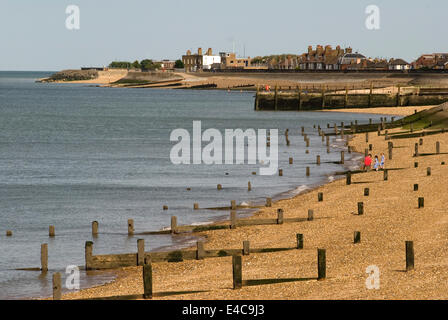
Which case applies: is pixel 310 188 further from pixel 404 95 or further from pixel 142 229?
pixel 404 95

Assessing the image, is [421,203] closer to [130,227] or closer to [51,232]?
[130,227]

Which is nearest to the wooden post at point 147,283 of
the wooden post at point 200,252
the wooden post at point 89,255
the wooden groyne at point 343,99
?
the wooden post at point 200,252

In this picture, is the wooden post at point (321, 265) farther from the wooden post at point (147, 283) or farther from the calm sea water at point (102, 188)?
the calm sea water at point (102, 188)

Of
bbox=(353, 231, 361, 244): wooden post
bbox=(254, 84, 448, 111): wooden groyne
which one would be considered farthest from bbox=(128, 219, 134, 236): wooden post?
bbox=(254, 84, 448, 111): wooden groyne

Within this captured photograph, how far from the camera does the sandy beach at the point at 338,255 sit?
2261 centimetres

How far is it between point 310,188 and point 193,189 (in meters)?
7.82

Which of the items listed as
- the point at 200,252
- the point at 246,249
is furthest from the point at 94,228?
the point at 246,249

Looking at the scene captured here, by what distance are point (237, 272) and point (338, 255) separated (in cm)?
560

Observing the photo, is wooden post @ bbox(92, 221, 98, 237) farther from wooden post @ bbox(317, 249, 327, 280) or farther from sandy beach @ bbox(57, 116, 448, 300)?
wooden post @ bbox(317, 249, 327, 280)

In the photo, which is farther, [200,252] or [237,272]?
[200,252]

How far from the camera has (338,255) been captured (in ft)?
90.4

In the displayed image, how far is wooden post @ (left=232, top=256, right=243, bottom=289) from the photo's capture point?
75.5 ft
